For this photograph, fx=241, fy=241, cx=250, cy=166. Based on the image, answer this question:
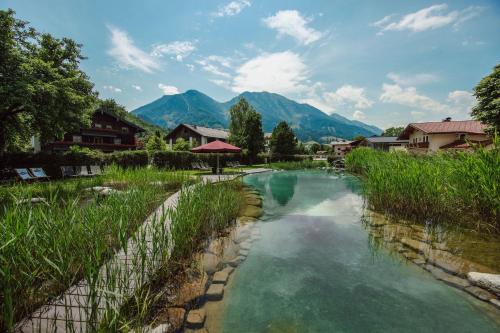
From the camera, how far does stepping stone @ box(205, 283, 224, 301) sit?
2.97 metres

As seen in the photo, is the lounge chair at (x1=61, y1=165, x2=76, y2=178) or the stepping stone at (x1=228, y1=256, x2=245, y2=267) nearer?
the stepping stone at (x1=228, y1=256, x2=245, y2=267)

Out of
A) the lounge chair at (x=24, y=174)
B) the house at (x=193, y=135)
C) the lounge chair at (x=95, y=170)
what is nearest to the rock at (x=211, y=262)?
the lounge chair at (x=24, y=174)

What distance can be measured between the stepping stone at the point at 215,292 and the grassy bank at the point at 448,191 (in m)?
4.67

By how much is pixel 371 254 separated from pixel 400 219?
2.10 meters

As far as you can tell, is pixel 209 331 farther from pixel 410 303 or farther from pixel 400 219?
pixel 400 219

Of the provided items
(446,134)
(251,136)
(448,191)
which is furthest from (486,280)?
(446,134)

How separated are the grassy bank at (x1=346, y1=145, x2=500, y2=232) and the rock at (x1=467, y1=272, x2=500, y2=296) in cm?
154

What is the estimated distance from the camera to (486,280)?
3.11 metres

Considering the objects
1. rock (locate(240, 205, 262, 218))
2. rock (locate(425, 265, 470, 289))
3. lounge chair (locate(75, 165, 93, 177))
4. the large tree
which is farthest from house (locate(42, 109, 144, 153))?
rock (locate(425, 265, 470, 289))

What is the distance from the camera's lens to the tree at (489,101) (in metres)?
12.9

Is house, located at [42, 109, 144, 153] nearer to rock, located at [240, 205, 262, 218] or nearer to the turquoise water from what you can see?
rock, located at [240, 205, 262, 218]

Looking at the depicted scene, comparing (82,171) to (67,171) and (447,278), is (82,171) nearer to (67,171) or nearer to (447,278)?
(67,171)

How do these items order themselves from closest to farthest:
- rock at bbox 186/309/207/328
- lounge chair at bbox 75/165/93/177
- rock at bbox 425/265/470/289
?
rock at bbox 186/309/207/328
rock at bbox 425/265/470/289
lounge chair at bbox 75/165/93/177

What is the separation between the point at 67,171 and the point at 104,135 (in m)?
22.3
